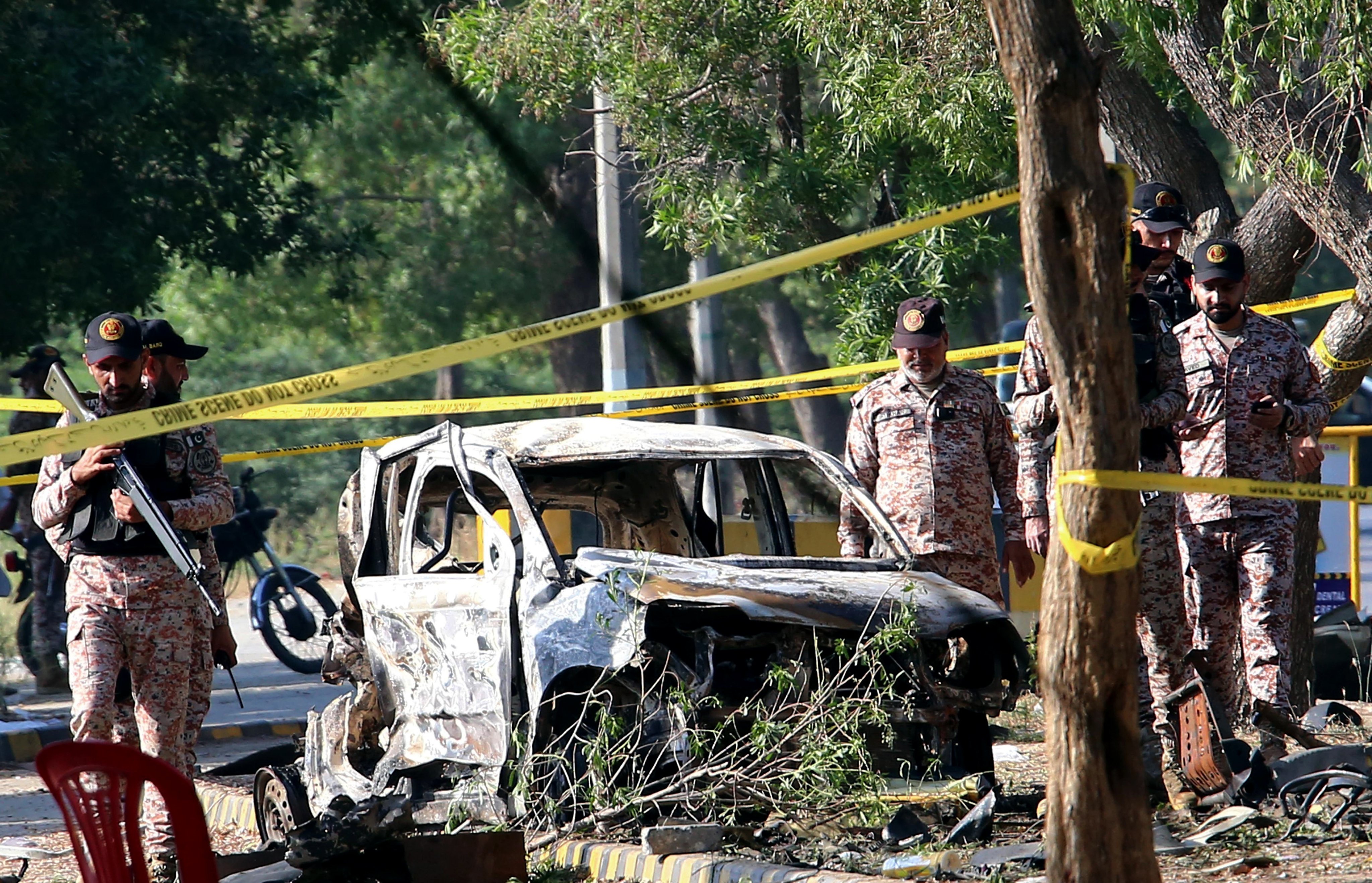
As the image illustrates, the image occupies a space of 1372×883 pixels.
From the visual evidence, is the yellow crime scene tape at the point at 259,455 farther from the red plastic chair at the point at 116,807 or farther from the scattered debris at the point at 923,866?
the red plastic chair at the point at 116,807

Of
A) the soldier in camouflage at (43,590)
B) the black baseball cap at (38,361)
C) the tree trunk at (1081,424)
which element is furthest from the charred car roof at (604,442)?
the soldier in camouflage at (43,590)

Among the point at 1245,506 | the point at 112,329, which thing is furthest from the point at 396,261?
the point at 1245,506

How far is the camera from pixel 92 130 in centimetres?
1310

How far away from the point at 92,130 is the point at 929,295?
6658 mm

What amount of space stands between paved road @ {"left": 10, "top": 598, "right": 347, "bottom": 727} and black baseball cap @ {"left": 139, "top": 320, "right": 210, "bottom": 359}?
3423 millimetres

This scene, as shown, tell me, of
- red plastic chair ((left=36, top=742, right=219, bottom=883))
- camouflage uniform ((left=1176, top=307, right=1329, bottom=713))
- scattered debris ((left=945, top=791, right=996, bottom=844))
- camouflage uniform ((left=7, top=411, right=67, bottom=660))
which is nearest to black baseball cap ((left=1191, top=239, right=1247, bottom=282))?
camouflage uniform ((left=1176, top=307, right=1329, bottom=713))

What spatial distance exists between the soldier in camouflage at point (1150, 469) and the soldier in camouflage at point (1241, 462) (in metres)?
0.29

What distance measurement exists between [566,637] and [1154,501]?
8.25ft

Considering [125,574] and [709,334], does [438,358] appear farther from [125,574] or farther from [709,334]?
[709,334]

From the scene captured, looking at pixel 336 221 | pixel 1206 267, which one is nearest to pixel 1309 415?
pixel 1206 267

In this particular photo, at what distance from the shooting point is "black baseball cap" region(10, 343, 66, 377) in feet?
35.0

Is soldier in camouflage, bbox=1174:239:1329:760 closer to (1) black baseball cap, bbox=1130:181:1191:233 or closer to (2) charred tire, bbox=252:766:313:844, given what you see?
(1) black baseball cap, bbox=1130:181:1191:233

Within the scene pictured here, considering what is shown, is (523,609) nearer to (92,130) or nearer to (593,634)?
(593,634)

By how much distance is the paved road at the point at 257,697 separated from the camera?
425 inches
